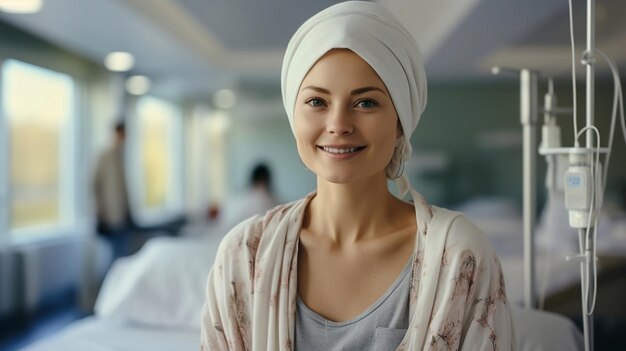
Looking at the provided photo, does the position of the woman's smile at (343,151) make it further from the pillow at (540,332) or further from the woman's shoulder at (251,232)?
the pillow at (540,332)

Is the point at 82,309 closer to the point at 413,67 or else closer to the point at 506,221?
the point at 506,221

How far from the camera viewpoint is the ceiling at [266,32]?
285cm

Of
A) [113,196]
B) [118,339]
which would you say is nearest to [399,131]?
[118,339]

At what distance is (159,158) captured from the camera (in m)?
7.94

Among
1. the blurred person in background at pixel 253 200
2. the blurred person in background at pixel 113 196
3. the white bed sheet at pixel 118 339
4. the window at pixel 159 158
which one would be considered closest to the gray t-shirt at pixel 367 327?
the white bed sheet at pixel 118 339

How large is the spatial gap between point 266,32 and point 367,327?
3.92 metres

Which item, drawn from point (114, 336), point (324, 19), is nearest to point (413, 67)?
point (324, 19)

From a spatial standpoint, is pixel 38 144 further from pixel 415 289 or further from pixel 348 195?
pixel 415 289

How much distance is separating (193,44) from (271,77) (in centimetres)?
77

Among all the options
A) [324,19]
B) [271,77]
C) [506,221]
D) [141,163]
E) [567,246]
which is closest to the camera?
[324,19]

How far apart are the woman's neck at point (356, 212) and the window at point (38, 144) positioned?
3917 millimetres

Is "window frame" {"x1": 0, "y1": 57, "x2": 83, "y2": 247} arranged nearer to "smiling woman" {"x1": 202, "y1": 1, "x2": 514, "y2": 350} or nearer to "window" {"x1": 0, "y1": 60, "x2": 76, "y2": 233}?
"window" {"x1": 0, "y1": 60, "x2": 76, "y2": 233}

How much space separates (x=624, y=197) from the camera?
2.46 m

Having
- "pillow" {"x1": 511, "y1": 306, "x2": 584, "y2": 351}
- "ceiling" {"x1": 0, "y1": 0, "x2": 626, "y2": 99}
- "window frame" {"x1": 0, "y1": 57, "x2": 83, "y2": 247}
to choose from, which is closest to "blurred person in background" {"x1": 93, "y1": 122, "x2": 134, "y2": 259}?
"window frame" {"x1": 0, "y1": 57, "x2": 83, "y2": 247}
